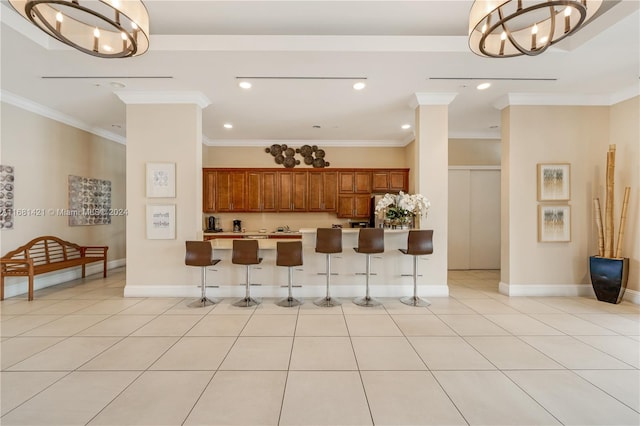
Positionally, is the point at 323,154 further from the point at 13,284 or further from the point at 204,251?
the point at 13,284

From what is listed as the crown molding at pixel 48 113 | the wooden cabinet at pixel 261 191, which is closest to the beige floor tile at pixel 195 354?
the wooden cabinet at pixel 261 191

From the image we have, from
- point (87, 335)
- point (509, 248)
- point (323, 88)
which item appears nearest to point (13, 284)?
point (87, 335)

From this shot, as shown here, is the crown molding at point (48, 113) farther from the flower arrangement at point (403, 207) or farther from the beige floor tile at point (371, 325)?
the beige floor tile at point (371, 325)

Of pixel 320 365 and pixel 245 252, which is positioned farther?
pixel 245 252

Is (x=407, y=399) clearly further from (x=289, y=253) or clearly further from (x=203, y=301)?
(x=203, y=301)

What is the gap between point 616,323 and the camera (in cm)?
355

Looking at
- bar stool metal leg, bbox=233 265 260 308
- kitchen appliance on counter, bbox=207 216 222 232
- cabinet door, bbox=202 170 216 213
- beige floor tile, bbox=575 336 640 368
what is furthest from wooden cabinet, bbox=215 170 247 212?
beige floor tile, bbox=575 336 640 368

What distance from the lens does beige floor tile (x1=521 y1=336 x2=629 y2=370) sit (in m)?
2.61

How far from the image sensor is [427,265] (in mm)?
4699

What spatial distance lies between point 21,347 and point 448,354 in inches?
166

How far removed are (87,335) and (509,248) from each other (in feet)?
19.2

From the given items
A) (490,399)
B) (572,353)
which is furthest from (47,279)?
(572,353)

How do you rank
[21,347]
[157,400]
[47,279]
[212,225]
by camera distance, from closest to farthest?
[157,400] → [21,347] → [47,279] → [212,225]

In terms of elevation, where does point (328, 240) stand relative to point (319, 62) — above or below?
below
